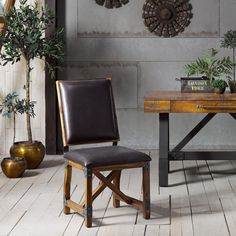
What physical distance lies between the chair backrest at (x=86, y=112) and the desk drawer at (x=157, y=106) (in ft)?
1.86

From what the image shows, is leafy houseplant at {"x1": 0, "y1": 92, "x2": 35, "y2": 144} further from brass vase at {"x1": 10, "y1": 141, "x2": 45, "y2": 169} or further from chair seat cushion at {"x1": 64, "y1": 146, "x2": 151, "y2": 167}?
chair seat cushion at {"x1": 64, "y1": 146, "x2": 151, "y2": 167}

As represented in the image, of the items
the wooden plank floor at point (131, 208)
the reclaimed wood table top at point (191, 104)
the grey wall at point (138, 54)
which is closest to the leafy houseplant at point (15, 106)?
the wooden plank floor at point (131, 208)

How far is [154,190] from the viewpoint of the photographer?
5340 mm

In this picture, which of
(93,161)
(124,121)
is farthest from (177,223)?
(124,121)

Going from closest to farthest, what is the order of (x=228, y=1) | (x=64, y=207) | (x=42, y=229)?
(x=42, y=229), (x=64, y=207), (x=228, y=1)

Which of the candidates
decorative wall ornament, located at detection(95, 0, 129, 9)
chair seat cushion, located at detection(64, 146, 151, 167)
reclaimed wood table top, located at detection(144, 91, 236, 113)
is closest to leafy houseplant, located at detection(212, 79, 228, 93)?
reclaimed wood table top, located at detection(144, 91, 236, 113)

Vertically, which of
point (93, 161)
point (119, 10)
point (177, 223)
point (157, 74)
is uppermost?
point (119, 10)

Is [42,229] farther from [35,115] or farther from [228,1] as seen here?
[228,1]

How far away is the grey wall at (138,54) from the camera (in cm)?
688

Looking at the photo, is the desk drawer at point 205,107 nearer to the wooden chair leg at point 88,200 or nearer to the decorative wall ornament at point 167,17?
the wooden chair leg at point 88,200

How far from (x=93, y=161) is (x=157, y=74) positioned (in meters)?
2.85

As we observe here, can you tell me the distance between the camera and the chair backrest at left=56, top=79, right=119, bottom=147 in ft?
15.3

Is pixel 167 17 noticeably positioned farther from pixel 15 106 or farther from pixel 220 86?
pixel 15 106

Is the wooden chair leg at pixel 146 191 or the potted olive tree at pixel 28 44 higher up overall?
the potted olive tree at pixel 28 44
